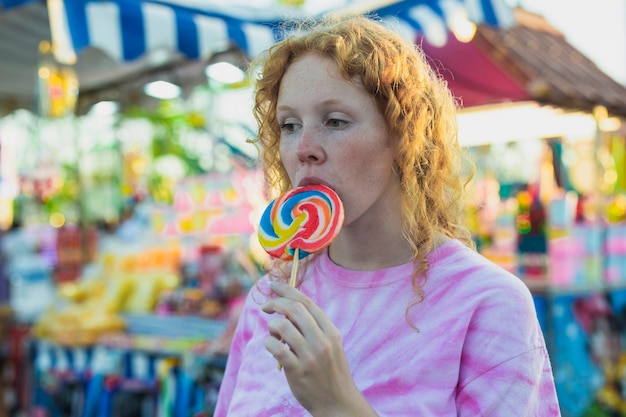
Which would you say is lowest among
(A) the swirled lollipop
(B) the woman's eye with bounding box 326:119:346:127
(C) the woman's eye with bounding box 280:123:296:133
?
(A) the swirled lollipop

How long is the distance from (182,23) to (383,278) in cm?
301

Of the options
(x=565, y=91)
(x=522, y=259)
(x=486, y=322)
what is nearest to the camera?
(x=486, y=322)

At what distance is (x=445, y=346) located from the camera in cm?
107

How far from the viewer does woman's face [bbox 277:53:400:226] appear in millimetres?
1134

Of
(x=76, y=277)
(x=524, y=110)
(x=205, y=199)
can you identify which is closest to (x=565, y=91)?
(x=524, y=110)

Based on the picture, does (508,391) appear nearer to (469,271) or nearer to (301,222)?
(469,271)

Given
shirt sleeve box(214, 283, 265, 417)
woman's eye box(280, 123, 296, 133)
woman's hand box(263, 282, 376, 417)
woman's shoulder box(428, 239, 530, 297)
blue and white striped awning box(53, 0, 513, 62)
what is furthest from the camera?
blue and white striped awning box(53, 0, 513, 62)

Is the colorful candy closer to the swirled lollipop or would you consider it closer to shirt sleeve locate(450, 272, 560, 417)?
the swirled lollipop

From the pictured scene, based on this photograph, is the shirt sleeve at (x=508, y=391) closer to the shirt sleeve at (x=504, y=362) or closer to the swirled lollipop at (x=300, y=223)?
the shirt sleeve at (x=504, y=362)

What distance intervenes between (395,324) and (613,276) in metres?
4.28

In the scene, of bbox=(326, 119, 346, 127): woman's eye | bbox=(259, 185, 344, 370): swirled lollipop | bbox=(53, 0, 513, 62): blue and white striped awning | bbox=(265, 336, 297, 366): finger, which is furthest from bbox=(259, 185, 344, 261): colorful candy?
bbox=(53, 0, 513, 62): blue and white striped awning

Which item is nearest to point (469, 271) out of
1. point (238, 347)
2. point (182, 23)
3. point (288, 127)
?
point (288, 127)

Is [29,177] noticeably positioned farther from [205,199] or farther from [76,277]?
[205,199]

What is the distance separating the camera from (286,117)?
3.97ft
